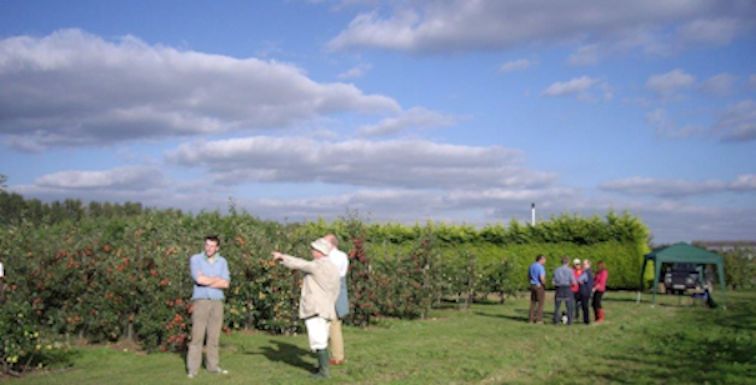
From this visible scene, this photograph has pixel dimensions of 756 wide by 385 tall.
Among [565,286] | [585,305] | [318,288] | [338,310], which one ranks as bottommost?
[585,305]

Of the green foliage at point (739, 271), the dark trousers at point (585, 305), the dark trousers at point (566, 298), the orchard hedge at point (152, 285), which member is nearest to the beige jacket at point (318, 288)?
the orchard hedge at point (152, 285)

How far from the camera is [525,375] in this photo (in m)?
10.5

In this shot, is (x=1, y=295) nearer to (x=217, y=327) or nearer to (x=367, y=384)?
(x=217, y=327)

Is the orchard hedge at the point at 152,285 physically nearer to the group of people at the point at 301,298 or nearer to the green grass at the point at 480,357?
the green grass at the point at 480,357

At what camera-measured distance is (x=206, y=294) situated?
1016 cm

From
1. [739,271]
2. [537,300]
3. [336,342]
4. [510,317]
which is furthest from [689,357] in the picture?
[739,271]

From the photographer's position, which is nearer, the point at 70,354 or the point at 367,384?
the point at 367,384

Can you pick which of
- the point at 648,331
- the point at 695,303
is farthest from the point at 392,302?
the point at 695,303

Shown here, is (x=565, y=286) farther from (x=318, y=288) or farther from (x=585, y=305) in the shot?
(x=318, y=288)

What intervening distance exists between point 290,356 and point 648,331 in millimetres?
8775

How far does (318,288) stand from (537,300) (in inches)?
401

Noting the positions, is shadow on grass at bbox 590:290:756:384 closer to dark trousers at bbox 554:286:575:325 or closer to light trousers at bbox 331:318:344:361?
dark trousers at bbox 554:286:575:325

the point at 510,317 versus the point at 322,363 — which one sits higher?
the point at 322,363

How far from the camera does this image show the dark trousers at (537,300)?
60.4ft
